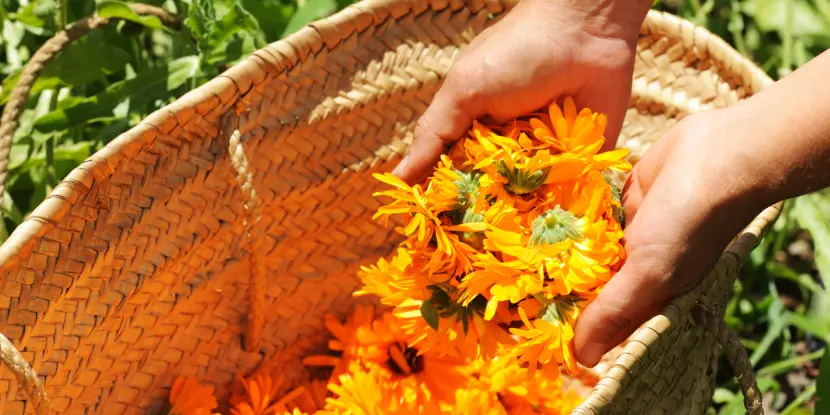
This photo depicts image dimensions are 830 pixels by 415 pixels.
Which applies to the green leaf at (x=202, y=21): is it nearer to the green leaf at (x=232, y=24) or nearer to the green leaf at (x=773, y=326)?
the green leaf at (x=232, y=24)

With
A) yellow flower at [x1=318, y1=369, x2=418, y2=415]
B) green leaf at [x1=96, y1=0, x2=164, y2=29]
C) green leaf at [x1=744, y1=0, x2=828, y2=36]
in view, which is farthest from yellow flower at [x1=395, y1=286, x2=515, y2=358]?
green leaf at [x1=744, y1=0, x2=828, y2=36]

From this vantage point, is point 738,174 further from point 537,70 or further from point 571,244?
point 537,70

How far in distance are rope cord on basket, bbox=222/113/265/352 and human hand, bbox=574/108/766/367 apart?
0.50 meters

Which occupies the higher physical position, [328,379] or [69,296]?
[69,296]

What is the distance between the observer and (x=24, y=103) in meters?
1.31

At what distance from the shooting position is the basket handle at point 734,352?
1.00 metres

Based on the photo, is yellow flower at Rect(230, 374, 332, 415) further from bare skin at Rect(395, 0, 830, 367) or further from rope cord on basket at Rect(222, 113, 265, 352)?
bare skin at Rect(395, 0, 830, 367)

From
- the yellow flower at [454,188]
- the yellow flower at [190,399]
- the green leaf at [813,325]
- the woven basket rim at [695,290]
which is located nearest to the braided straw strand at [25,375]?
the yellow flower at [190,399]

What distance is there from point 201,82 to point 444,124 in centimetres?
48

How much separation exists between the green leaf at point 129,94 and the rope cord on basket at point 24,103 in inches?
3.4

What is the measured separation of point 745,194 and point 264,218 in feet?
2.27

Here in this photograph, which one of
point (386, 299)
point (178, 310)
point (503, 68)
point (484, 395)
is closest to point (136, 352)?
point (178, 310)

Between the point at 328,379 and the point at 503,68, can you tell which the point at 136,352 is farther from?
the point at 503,68

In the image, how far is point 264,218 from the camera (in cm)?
135
